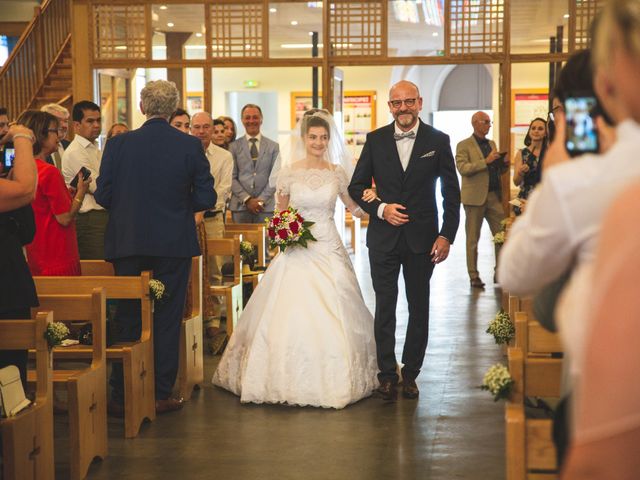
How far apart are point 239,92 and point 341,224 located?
3.28 metres

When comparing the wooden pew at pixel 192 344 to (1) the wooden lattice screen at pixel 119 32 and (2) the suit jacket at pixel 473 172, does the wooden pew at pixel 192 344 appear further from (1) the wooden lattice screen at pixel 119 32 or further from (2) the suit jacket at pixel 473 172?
(1) the wooden lattice screen at pixel 119 32

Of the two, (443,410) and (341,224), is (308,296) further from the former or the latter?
(341,224)

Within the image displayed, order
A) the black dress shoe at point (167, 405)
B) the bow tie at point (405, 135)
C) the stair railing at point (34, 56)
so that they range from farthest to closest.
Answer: the stair railing at point (34, 56) → the bow tie at point (405, 135) → the black dress shoe at point (167, 405)

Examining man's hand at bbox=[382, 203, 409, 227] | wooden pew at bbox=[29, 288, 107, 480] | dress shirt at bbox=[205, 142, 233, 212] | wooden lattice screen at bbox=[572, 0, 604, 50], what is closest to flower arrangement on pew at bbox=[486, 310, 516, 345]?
man's hand at bbox=[382, 203, 409, 227]

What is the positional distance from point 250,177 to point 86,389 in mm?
5557

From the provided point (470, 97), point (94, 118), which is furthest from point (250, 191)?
point (470, 97)

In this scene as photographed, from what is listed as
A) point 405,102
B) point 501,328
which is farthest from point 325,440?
point 405,102

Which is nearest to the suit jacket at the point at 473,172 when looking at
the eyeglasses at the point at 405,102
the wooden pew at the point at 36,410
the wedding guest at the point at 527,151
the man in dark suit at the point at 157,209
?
the wedding guest at the point at 527,151

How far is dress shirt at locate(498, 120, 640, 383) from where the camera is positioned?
1.58 meters

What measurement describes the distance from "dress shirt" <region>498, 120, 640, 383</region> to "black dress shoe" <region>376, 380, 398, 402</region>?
4.24 meters

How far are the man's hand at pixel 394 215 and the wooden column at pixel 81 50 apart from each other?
7.30 meters

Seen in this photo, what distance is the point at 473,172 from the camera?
11.0 metres

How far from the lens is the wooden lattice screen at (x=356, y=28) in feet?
38.6

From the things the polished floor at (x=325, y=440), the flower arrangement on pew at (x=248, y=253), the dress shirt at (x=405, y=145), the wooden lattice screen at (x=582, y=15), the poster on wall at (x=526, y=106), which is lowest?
the polished floor at (x=325, y=440)
